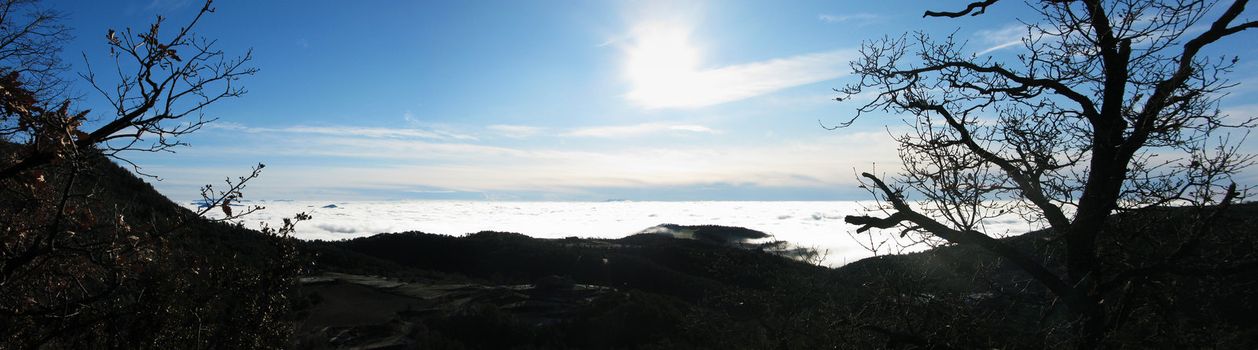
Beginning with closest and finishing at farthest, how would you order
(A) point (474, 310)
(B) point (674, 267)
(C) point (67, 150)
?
(C) point (67, 150)
(A) point (474, 310)
(B) point (674, 267)

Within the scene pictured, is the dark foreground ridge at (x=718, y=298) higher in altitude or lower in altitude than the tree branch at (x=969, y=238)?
lower

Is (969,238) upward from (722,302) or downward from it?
upward

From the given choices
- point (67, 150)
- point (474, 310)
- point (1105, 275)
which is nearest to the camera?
point (67, 150)

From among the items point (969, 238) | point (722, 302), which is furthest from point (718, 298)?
point (969, 238)

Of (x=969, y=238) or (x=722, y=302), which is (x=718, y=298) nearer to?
(x=722, y=302)

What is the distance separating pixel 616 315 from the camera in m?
24.0

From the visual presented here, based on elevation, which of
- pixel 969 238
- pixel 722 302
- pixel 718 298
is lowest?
pixel 718 298

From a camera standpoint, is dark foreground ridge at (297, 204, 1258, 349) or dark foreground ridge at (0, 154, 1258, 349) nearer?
dark foreground ridge at (0, 154, 1258, 349)

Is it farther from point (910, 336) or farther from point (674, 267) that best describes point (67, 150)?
point (674, 267)

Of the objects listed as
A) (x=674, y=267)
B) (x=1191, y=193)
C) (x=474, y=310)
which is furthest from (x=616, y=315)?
(x=674, y=267)

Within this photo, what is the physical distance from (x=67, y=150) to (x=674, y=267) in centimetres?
4819

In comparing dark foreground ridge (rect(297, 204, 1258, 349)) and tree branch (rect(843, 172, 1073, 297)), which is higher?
tree branch (rect(843, 172, 1073, 297))

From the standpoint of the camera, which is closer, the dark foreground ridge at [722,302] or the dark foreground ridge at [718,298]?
the dark foreground ridge at [722,302]

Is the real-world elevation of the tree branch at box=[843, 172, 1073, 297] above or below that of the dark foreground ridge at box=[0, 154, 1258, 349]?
above
